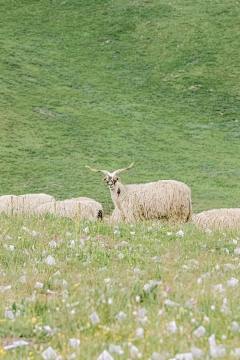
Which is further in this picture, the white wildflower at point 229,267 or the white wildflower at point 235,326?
the white wildflower at point 229,267

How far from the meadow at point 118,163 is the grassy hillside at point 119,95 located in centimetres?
15

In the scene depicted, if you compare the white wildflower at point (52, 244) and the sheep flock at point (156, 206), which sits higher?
the white wildflower at point (52, 244)

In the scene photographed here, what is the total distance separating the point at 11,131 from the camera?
30562 mm

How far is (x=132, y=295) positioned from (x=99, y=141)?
27648 millimetres

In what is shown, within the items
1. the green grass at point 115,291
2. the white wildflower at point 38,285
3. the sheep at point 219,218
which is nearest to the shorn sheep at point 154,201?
the sheep at point 219,218

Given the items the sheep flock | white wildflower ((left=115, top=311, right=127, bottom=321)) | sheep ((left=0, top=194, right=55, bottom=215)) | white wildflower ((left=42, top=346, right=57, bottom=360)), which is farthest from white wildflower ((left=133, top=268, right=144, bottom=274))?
sheep ((left=0, top=194, right=55, bottom=215))

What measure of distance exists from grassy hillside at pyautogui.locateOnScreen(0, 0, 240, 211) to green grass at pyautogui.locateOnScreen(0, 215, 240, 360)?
1556 centimetres

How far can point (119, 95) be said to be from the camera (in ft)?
132

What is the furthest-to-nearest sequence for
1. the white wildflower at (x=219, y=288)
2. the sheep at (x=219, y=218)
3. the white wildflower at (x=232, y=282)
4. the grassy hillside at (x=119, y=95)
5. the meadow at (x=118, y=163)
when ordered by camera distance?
the grassy hillside at (x=119, y=95) < the sheep at (x=219, y=218) < the white wildflower at (x=232, y=282) < the white wildflower at (x=219, y=288) < the meadow at (x=118, y=163)

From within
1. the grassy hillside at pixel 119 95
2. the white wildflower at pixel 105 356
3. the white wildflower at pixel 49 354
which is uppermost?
the white wildflower at pixel 105 356

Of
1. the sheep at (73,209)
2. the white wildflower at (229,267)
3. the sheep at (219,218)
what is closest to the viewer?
the white wildflower at (229,267)

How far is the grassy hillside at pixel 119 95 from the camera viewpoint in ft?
87.2

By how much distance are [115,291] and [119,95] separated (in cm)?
3731

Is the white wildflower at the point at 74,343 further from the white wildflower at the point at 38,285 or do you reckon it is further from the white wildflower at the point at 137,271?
the white wildflower at the point at 137,271
